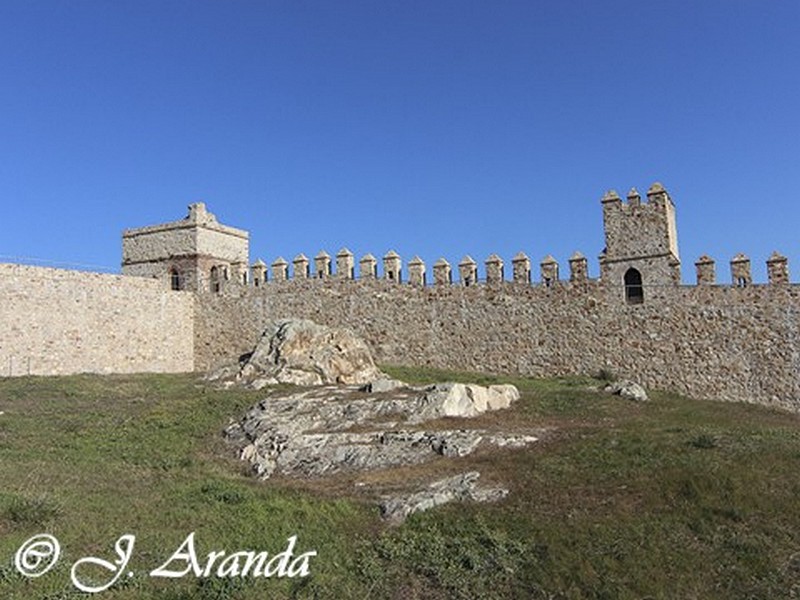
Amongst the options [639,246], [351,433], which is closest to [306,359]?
[351,433]

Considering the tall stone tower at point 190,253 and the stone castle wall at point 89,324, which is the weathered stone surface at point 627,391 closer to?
the tall stone tower at point 190,253

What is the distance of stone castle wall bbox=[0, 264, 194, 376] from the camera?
31.6 metres

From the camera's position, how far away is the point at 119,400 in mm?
26547

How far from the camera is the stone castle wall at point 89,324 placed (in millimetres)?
31562

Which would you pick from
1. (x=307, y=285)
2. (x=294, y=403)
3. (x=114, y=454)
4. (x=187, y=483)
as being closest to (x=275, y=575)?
(x=187, y=483)

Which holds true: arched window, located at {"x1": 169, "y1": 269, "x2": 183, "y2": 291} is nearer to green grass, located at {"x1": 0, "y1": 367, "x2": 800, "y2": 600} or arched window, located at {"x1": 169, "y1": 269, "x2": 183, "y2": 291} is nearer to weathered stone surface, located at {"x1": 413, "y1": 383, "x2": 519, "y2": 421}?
green grass, located at {"x1": 0, "y1": 367, "x2": 800, "y2": 600}

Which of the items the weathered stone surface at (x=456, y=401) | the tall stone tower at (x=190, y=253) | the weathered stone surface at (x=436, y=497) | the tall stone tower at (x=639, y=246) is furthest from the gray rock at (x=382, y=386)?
the tall stone tower at (x=190, y=253)

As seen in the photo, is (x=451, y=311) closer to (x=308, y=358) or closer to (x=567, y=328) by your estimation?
(x=567, y=328)

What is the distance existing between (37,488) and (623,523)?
38.1ft

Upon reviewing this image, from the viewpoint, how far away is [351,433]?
61.8 ft

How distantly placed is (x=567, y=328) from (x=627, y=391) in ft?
19.7

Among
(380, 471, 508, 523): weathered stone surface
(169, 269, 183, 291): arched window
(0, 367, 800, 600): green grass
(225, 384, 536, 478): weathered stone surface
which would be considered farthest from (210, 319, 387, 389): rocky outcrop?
(380, 471, 508, 523): weathered stone surface

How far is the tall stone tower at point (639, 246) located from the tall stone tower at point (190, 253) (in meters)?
19.5

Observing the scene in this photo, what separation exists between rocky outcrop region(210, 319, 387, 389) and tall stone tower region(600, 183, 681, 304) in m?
10.8
